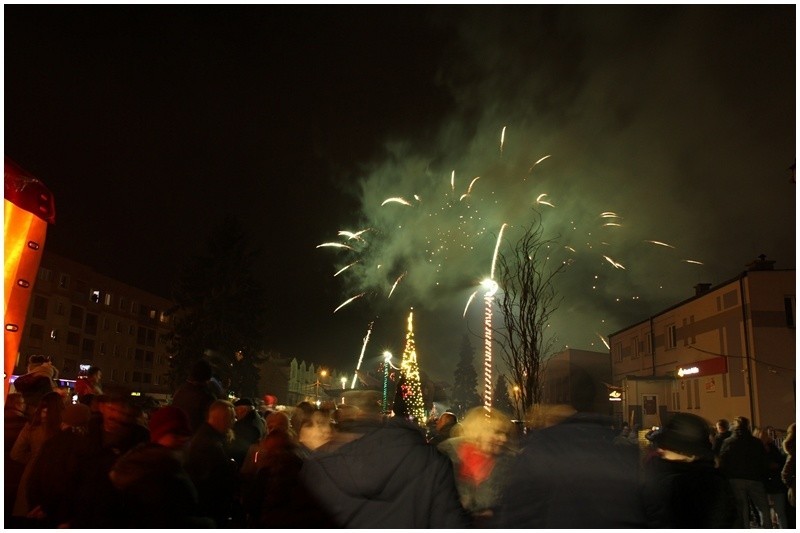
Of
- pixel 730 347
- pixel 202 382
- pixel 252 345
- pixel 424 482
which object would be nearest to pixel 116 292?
pixel 252 345

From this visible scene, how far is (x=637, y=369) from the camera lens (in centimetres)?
4678

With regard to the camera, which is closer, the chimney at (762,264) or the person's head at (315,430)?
the person's head at (315,430)

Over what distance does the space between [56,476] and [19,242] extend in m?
2.62

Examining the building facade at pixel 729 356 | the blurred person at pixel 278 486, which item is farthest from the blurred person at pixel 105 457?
the building facade at pixel 729 356

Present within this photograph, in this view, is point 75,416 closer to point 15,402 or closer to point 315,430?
point 15,402

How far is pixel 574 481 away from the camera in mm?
3803

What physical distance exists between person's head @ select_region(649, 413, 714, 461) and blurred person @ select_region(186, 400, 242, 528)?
3478mm

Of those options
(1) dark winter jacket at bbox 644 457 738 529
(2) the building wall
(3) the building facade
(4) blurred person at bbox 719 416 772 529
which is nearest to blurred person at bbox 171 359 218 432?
(1) dark winter jacket at bbox 644 457 738 529

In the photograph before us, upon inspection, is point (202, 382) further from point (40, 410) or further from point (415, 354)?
point (415, 354)

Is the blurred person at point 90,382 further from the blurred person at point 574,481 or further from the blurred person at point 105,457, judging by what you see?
the blurred person at point 574,481

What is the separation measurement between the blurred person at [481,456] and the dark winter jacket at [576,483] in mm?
648

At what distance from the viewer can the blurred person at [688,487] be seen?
4078 millimetres

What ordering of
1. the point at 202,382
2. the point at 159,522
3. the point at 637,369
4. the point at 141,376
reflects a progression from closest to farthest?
the point at 159,522, the point at 202,382, the point at 637,369, the point at 141,376

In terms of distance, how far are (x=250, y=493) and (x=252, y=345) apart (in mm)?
48997
